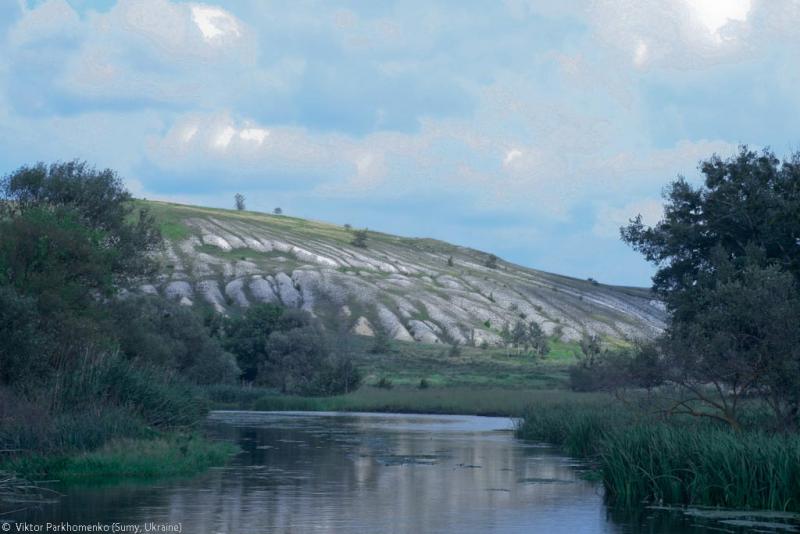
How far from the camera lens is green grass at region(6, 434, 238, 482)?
3206cm

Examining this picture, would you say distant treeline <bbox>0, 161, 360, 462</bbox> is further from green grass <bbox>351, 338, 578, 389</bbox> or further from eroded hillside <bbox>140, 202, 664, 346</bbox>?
eroded hillside <bbox>140, 202, 664, 346</bbox>

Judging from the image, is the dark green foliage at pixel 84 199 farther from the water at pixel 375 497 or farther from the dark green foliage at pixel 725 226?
the dark green foliage at pixel 725 226

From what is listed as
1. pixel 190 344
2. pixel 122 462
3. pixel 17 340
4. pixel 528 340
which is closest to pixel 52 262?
pixel 17 340

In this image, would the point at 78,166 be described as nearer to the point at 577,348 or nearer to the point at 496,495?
the point at 496,495

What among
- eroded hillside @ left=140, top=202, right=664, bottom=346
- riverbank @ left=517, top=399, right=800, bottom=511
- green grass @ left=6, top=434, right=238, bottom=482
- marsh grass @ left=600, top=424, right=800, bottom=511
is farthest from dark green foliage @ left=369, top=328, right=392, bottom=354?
marsh grass @ left=600, top=424, right=800, bottom=511

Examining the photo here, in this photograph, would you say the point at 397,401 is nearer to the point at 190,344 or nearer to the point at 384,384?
the point at 384,384

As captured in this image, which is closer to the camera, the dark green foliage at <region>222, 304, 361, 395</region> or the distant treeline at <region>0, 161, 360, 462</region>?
the distant treeline at <region>0, 161, 360, 462</region>

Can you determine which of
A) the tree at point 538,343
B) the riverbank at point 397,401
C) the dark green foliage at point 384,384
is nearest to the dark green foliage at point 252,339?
the riverbank at point 397,401

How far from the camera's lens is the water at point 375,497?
2511cm

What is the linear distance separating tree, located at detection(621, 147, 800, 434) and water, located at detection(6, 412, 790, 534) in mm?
5729

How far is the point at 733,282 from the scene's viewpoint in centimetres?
4069

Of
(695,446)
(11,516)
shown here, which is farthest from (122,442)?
(695,446)

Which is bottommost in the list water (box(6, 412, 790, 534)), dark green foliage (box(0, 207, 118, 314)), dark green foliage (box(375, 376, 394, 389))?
water (box(6, 412, 790, 534))

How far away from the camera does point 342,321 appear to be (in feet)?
488
